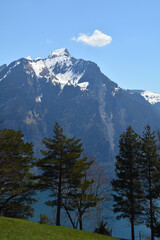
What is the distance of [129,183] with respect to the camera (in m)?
33.7

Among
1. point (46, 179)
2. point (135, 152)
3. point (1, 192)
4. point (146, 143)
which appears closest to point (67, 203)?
point (46, 179)

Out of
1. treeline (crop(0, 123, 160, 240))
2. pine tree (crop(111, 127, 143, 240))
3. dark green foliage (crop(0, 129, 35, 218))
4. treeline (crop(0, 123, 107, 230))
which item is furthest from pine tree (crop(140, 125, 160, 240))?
dark green foliage (crop(0, 129, 35, 218))

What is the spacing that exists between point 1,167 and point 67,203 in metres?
11.5

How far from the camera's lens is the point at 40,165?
3428 cm

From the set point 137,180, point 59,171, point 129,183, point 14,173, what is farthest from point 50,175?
point 137,180

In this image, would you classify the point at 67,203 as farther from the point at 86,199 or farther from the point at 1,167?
the point at 1,167

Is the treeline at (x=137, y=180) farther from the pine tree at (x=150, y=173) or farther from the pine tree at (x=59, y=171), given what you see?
the pine tree at (x=59, y=171)

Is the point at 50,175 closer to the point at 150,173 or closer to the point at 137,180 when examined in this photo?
the point at 137,180

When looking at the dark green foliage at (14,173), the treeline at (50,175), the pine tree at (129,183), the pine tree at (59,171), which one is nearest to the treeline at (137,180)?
the pine tree at (129,183)

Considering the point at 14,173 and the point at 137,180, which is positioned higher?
the point at 14,173

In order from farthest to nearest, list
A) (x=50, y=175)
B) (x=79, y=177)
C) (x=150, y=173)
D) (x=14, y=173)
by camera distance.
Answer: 1. (x=50, y=175)
2. (x=150, y=173)
3. (x=79, y=177)
4. (x=14, y=173)

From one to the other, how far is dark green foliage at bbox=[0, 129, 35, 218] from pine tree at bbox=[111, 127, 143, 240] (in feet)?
44.2

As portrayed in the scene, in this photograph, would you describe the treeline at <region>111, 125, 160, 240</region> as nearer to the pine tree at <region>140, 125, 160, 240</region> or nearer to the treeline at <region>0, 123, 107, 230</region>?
the pine tree at <region>140, 125, 160, 240</region>

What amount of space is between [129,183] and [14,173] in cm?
1688
